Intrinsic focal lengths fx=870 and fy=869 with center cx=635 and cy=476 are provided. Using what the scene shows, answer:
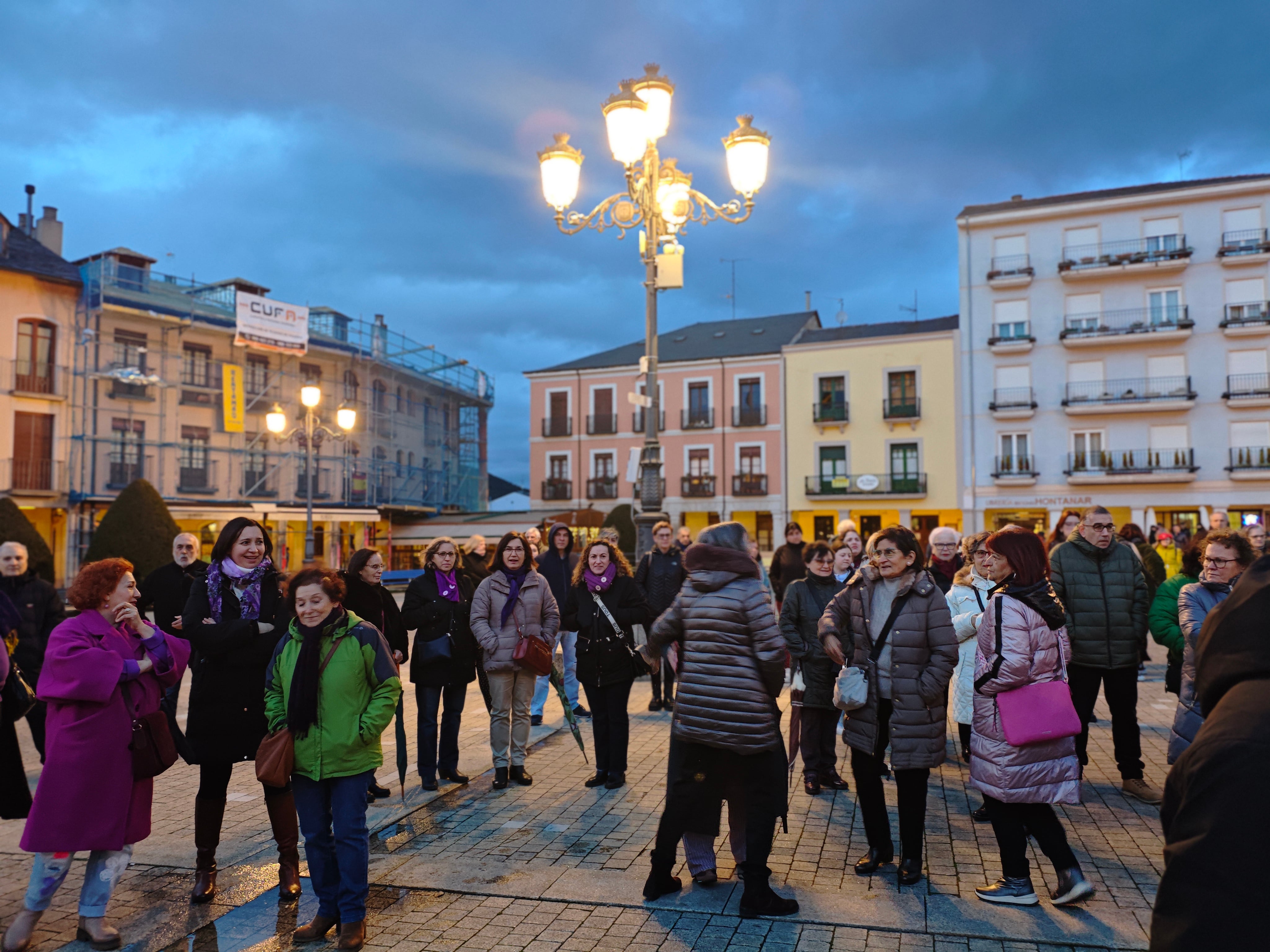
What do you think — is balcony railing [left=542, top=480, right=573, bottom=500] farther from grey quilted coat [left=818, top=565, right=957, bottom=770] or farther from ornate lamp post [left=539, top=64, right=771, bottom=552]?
grey quilted coat [left=818, top=565, right=957, bottom=770]

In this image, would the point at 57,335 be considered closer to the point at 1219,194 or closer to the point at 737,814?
the point at 737,814

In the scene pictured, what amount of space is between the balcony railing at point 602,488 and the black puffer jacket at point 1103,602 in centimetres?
3599

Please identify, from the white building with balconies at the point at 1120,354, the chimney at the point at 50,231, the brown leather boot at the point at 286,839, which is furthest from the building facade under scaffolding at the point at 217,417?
the white building with balconies at the point at 1120,354

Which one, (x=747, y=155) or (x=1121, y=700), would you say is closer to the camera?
(x=1121, y=700)

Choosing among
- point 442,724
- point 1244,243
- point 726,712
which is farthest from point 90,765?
point 1244,243

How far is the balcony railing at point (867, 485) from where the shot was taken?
37.4m

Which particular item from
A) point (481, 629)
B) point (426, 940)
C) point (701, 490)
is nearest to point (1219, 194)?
point (701, 490)

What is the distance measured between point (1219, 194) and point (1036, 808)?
37418 mm

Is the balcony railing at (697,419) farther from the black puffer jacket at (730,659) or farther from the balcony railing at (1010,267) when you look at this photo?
the black puffer jacket at (730,659)

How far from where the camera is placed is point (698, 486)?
40.9 meters

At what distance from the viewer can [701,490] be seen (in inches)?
1608

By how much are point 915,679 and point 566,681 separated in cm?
582

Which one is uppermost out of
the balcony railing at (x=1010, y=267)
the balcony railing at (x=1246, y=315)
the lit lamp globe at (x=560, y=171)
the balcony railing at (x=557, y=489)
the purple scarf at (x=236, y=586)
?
the balcony railing at (x=1010, y=267)

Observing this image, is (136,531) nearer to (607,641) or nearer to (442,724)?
(442,724)
